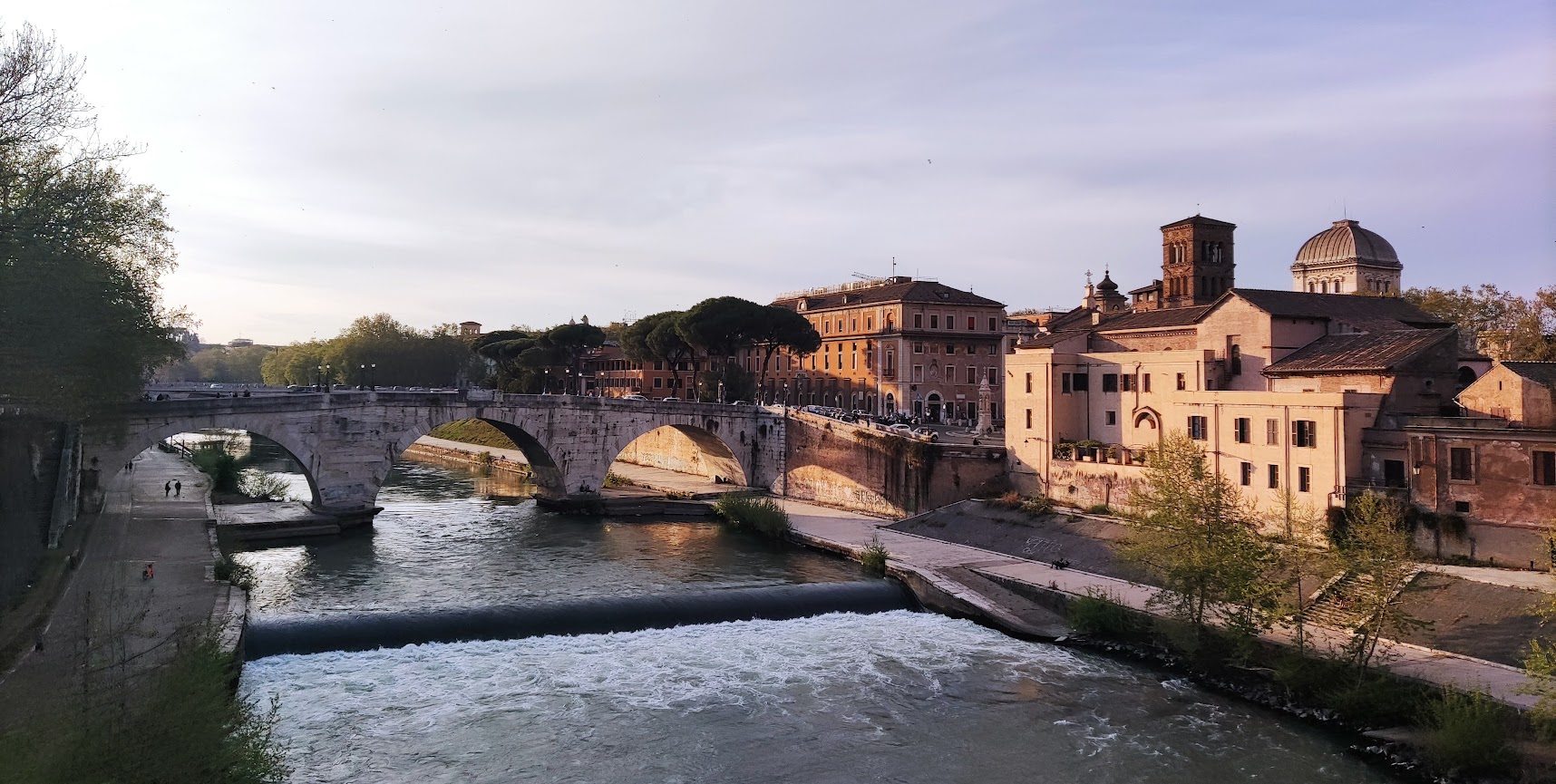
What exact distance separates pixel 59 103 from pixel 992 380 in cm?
5191

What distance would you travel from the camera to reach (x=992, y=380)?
2452 inches

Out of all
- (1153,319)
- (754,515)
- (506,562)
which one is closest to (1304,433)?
(1153,319)

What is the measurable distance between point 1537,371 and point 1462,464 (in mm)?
3180

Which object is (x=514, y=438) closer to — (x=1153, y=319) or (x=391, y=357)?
(x=1153, y=319)

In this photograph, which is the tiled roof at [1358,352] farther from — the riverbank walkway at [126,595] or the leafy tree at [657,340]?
the leafy tree at [657,340]

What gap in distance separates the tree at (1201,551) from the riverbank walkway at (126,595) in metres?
19.9

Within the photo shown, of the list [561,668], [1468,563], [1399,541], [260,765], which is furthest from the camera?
[1468,563]

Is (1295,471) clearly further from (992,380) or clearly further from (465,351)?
(465,351)

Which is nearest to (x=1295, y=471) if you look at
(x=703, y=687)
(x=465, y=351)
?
(x=703, y=687)

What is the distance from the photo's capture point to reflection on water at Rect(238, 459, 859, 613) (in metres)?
28.2

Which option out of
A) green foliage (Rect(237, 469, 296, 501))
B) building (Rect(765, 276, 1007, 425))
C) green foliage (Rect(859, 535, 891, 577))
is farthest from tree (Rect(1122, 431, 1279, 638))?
green foliage (Rect(237, 469, 296, 501))

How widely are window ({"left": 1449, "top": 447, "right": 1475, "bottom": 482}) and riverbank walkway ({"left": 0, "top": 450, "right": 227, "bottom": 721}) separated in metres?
27.9

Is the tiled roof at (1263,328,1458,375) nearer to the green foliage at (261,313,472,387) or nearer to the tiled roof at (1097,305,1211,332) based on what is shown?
the tiled roof at (1097,305,1211,332)

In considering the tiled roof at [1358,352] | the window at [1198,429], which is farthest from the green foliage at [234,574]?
the tiled roof at [1358,352]
